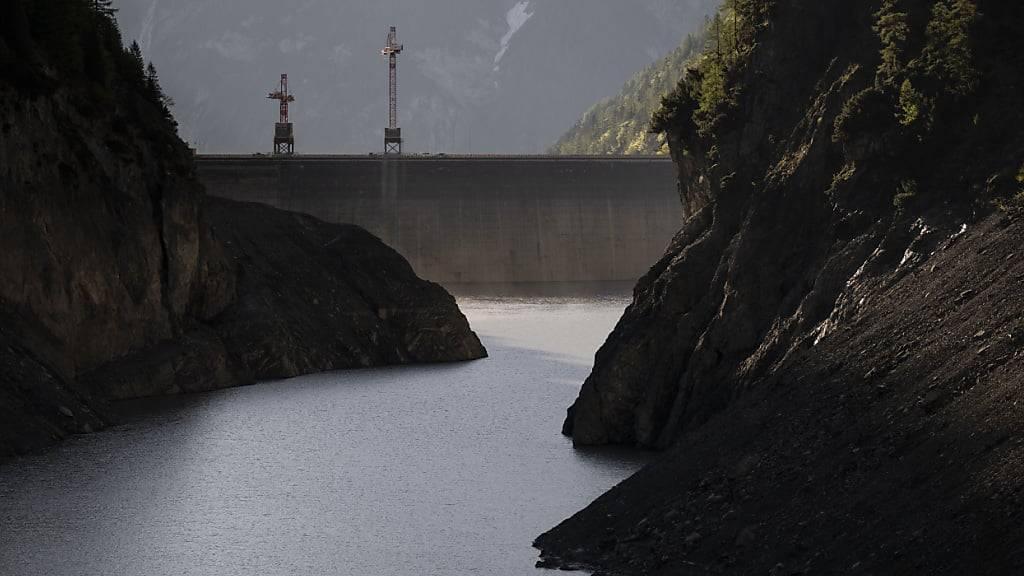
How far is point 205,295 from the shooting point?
75.8m

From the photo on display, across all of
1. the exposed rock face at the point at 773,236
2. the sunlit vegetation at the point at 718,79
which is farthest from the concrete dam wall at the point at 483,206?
the exposed rock face at the point at 773,236

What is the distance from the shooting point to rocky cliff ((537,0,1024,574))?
2739 cm

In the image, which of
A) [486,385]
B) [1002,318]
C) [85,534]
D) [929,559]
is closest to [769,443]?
[1002,318]

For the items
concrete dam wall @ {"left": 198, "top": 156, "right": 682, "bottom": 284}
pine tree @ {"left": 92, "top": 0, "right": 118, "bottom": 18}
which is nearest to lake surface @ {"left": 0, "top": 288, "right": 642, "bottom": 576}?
pine tree @ {"left": 92, "top": 0, "right": 118, "bottom": 18}

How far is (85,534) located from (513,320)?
73148 millimetres

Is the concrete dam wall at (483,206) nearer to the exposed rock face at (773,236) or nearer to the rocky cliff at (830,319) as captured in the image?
the rocky cliff at (830,319)

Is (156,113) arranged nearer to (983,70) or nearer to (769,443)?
(983,70)

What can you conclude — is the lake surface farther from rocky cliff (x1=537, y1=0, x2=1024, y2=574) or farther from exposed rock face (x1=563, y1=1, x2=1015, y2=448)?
rocky cliff (x1=537, y1=0, x2=1024, y2=574)

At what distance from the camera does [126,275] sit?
68.6 m

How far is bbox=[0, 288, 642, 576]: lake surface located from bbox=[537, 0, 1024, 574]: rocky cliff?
112 inches

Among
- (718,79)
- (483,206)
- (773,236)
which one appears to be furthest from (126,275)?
(483,206)

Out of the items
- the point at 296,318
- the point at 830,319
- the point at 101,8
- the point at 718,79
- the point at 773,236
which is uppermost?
the point at 101,8

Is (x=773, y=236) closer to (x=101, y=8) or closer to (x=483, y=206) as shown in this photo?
(x=101, y=8)

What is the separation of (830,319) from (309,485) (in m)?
15.7
